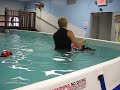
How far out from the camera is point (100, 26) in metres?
11.8

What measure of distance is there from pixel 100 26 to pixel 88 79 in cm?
1042

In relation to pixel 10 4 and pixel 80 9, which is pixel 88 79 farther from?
pixel 10 4

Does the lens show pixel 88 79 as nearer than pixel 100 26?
Yes

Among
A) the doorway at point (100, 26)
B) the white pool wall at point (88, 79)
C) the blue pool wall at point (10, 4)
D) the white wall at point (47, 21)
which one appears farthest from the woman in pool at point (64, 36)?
the blue pool wall at point (10, 4)

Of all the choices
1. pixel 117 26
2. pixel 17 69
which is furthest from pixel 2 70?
pixel 117 26

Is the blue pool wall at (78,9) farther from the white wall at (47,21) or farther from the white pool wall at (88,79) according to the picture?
the white pool wall at (88,79)

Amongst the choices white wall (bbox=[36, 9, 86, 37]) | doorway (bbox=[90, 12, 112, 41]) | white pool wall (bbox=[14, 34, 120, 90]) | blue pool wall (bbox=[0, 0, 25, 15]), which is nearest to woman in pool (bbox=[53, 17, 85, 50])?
white pool wall (bbox=[14, 34, 120, 90])

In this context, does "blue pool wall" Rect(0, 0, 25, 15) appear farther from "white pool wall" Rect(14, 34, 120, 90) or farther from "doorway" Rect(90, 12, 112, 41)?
"white pool wall" Rect(14, 34, 120, 90)

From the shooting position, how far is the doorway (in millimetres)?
11453

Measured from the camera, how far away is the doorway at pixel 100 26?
1145 centimetres

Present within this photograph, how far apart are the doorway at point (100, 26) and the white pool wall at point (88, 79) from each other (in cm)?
955

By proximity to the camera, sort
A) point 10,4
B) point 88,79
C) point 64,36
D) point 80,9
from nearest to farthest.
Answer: point 88,79
point 64,36
point 80,9
point 10,4

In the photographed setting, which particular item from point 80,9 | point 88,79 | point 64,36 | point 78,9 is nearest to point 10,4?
point 78,9

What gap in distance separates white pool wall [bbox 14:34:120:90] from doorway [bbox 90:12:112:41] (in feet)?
31.3
